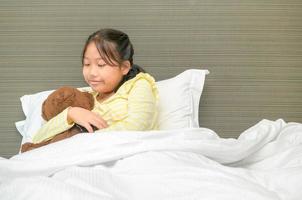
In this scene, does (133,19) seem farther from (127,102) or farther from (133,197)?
(133,197)

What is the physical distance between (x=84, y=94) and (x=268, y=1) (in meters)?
0.84

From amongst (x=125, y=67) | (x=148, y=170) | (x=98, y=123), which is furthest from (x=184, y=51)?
(x=148, y=170)

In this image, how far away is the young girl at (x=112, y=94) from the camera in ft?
3.73

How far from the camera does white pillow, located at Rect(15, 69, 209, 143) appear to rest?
4.44 ft

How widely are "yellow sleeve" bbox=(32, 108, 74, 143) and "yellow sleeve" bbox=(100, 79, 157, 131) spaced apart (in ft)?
0.46

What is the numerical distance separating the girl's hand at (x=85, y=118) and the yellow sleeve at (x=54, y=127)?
0.05 ft

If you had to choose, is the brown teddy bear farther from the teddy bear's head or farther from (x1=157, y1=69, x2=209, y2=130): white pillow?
(x1=157, y1=69, x2=209, y2=130): white pillow

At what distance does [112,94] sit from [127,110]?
14 centimetres

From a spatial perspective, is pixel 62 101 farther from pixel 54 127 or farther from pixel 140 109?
pixel 140 109

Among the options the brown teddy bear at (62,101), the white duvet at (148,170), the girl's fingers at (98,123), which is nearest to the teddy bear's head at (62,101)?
the brown teddy bear at (62,101)

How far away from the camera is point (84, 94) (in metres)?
1.24

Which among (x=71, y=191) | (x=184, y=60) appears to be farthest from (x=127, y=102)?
(x=71, y=191)

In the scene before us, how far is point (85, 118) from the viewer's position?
1124 mm

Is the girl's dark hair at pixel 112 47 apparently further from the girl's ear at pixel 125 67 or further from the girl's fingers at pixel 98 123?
the girl's fingers at pixel 98 123
